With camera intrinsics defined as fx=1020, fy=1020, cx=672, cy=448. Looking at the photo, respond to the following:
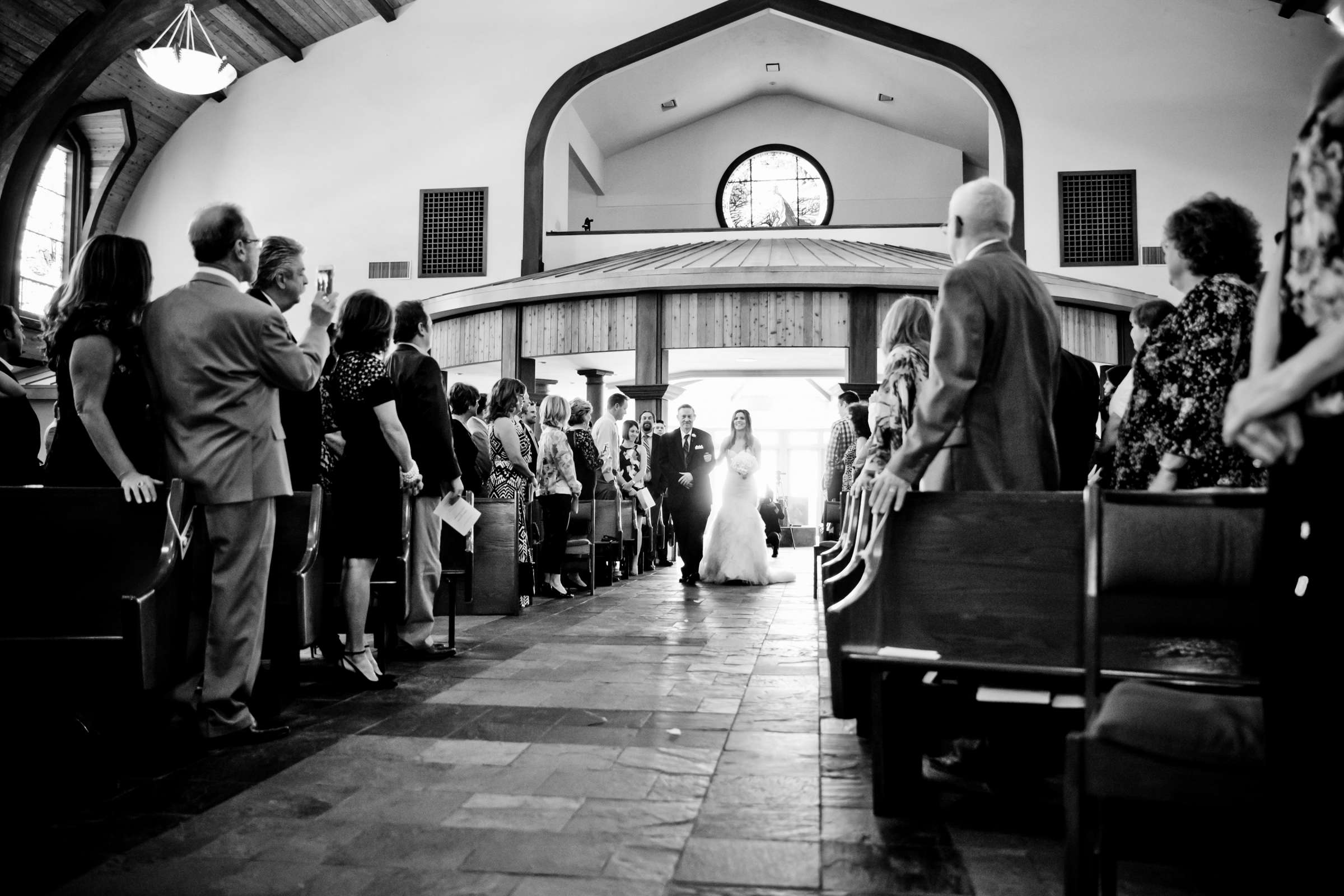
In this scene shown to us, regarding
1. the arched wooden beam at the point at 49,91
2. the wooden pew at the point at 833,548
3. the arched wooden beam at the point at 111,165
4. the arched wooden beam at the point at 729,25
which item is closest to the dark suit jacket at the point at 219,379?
the wooden pew at the point at 833,548

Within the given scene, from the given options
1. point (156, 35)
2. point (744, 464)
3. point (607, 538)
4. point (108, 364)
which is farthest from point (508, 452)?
point (156, 35)

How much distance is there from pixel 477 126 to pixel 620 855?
1297 centimetres

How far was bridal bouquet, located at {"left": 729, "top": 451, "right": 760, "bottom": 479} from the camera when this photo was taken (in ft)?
25.9

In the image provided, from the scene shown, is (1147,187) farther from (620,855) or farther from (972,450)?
(620,855)

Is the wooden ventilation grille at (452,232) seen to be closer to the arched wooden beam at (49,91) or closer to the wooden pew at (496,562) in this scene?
the arched wooden beam at (49,91)

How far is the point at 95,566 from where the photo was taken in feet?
8.72

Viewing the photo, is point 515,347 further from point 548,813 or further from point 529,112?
point 548,813

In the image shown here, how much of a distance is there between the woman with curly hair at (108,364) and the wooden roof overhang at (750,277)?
8.80 m

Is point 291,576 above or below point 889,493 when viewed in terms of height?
below

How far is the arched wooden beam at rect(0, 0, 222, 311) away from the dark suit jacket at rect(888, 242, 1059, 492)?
1123 cm

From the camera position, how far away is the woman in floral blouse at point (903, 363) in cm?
322

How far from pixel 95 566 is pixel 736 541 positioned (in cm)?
590

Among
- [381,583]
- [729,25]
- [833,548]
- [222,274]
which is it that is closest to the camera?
[222,274]

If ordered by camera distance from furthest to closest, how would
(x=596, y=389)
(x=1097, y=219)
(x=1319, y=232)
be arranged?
(x=596, y=389)
(x=1097, y=219)
(x=1319, y=232)
